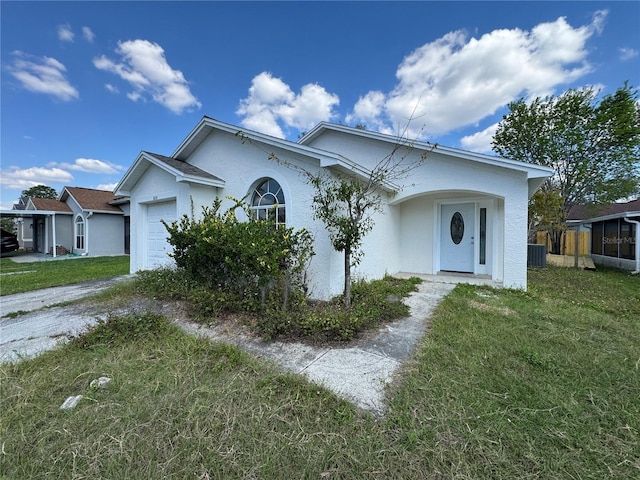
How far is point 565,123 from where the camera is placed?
13086mm

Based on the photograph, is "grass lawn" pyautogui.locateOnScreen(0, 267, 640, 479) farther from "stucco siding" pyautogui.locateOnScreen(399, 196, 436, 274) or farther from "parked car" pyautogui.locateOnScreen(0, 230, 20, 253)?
"parked car" pyautogui.locateOnScreen(0, 230, 20, 253)

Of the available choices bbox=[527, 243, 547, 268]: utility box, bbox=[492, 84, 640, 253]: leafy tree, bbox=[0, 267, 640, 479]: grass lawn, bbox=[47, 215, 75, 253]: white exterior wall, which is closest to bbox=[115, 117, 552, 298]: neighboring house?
bbox=[0, 267, 640, 479]: grass lawn

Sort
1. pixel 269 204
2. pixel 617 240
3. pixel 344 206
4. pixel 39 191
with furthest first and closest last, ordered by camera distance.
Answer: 1. pixel 39 191
2. pixel 617 240
3. pixel 269 204
4. pixel 344 206

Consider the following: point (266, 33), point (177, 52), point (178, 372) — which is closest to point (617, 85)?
point (266, 33)

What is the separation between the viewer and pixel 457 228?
8.44 m

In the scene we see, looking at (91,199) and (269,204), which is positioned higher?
(91,199)

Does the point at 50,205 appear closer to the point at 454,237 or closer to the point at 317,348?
the point at 317,348

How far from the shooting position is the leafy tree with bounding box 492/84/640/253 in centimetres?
1234

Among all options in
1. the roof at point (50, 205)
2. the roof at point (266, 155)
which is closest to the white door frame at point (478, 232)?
the roof at point (266, 155)

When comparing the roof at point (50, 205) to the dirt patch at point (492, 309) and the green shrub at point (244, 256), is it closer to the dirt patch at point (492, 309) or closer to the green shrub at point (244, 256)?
the green shrub at point (244, 256)

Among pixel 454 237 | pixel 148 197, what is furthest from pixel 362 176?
pixel 148 197

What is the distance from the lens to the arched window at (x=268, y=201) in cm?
651

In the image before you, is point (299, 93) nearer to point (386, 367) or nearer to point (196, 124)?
point (196, 124)

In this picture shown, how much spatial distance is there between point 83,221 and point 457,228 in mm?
20474
